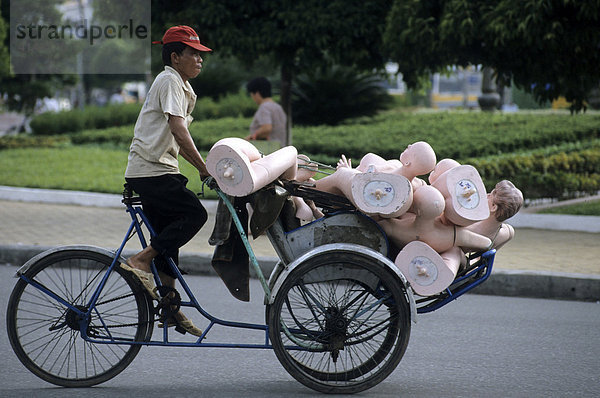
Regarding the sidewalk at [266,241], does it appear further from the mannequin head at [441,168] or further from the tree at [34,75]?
the tree at [34,75]

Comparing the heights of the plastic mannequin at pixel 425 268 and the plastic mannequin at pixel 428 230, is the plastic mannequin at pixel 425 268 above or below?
below

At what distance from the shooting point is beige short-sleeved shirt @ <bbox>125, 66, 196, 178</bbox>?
415 cm

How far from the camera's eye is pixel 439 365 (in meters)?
4.89

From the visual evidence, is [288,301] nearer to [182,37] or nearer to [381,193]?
[381,193]

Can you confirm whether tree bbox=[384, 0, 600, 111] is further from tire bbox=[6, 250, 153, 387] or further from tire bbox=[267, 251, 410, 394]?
tire bbox=[6, 250, 153, 387]

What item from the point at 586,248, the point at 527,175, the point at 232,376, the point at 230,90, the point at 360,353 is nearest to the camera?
the point at 360,353

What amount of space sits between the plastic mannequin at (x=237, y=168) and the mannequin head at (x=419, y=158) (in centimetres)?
64

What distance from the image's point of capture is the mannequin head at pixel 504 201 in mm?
4133

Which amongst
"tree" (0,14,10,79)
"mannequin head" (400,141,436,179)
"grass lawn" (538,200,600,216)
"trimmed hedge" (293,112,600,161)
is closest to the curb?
"grass lawn" (538,200,600,216)

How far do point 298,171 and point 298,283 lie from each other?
2.09 feet

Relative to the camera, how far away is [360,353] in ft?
14.1

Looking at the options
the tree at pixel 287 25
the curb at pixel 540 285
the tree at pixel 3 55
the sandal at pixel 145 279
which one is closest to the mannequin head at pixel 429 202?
the sandal at pixel 145 279

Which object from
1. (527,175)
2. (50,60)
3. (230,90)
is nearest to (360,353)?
(527,175)

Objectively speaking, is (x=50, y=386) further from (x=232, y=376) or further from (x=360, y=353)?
(x=360, y=353)
